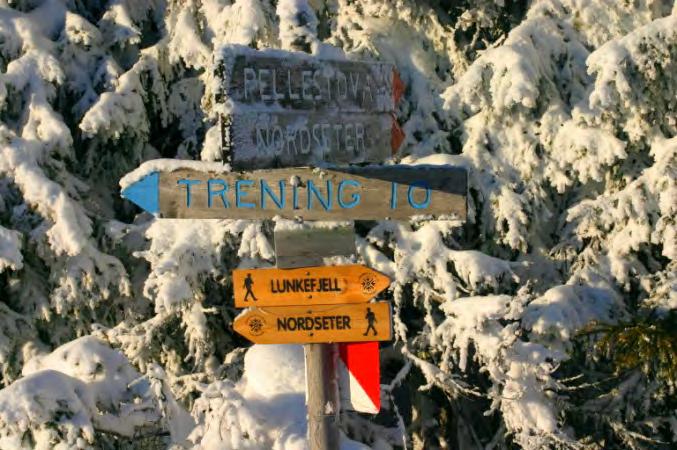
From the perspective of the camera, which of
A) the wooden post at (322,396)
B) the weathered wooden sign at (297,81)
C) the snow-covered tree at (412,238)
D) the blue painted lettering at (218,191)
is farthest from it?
the snow-covered tree at (412,238)

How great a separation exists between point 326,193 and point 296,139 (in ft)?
0.87

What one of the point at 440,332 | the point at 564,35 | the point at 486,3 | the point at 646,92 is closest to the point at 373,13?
the point at 486,3

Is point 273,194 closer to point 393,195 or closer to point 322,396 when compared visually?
point 393,195

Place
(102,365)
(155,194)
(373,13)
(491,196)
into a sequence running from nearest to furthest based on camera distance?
(155,194), (102,365), (491,196), (373,13)

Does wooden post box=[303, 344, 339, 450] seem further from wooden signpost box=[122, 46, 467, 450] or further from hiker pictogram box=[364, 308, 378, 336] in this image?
hiker pictogram box=[364, 308, 378, 336]

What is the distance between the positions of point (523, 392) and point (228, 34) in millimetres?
4150

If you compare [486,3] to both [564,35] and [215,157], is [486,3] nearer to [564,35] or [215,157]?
[564,35]

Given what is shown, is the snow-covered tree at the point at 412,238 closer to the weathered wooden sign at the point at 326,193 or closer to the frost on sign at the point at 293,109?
the weathered wooden sign at the point at 326,193

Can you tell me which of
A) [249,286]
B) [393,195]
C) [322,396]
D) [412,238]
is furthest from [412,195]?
[412,238]

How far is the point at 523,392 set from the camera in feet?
20.8

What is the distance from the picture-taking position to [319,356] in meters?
3.56

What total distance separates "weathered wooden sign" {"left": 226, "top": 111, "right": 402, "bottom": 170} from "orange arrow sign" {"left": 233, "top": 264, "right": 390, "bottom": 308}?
48cm

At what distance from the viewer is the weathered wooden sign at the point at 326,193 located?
3.39 meters

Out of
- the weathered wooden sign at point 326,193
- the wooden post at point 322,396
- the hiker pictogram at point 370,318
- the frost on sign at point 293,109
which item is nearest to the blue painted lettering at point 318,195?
the weathered wooden sign at point 326,193
